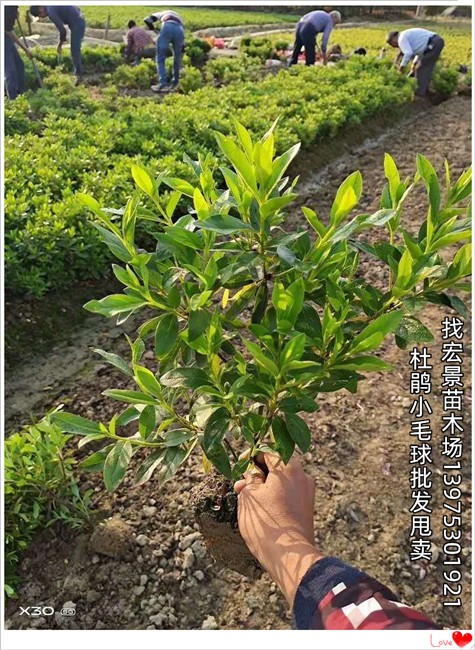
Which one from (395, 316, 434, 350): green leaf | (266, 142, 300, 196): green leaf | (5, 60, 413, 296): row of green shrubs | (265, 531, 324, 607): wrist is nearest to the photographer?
(266, 142, 300, 196): green leaf

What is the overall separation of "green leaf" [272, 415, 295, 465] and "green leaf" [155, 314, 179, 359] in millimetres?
327

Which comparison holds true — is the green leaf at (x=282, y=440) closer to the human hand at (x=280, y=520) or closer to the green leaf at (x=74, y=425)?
the human hand at (x=280, y=520)

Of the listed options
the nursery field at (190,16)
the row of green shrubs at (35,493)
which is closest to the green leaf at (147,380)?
the row of green shrubs at (35,493)

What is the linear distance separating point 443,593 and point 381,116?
618 cm

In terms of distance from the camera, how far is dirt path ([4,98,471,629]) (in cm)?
211

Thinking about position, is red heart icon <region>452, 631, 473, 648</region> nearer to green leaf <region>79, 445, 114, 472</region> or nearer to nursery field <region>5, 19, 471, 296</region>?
green leaf <region>79, 445, 114, 472</region>

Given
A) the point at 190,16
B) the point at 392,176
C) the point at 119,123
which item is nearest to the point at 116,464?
the point at 392,176

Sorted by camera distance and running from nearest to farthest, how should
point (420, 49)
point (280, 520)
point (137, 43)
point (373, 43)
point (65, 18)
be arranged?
1. point (280, 520)
2. point (65, 18)
3. point (420, 49)
4. point (373, 43)
5. point (137, 43)

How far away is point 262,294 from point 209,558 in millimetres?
1346

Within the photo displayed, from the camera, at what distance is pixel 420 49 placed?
7879 mm

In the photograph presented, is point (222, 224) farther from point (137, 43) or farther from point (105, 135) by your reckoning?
point (137, 43)

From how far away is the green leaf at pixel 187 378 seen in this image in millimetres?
1318

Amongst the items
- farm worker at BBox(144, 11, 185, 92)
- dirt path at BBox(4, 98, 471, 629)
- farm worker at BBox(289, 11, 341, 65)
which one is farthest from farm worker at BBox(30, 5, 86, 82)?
dirt path at BBox(4, 98, 471, 629)

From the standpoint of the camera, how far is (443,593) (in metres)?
2.26
